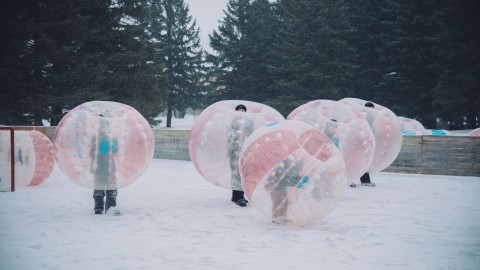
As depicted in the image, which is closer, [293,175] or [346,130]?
[293,175]

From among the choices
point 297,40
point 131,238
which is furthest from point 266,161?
point 297,40

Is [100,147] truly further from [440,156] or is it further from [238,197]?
[440,156]

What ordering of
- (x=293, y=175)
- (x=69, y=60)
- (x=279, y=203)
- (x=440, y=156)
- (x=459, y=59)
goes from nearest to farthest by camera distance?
(x=293, y=175) → (x=279, y=203) → (x=440, y=156) → (x=69, y=60) → (x=459, y=59)

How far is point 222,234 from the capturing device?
20.6ft

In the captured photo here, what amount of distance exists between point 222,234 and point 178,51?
156 ft

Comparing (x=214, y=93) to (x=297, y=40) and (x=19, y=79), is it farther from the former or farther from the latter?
(x=19, y=79)

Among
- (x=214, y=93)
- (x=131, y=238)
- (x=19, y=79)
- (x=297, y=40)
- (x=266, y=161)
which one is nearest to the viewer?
(x=131, y=238)

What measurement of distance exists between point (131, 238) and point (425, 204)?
643cm

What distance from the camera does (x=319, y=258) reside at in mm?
5137

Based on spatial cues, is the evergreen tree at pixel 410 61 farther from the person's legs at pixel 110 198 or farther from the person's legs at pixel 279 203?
the person's legs at pixel 110 198

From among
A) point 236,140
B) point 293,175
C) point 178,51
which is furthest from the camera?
point 178,51

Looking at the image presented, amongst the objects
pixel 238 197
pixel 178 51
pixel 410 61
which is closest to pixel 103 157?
pixel 238 197

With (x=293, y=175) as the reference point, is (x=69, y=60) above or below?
above

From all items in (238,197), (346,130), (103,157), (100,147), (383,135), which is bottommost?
(238,197)
